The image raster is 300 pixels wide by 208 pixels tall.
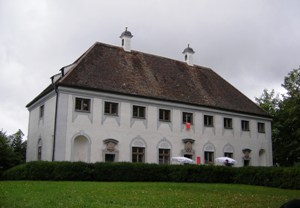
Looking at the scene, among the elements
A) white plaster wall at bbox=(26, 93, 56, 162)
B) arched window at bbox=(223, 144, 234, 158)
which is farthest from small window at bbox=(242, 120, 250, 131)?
white plaster wall at bbox=(26, 93, 56, 162)

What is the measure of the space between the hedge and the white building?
4664 millimetres

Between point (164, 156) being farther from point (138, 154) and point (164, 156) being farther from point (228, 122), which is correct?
point (228, 122)

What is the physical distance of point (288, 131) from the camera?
48.1m

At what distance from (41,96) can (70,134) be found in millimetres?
6418

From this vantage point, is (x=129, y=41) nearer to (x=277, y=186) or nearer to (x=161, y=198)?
(x=277, y=186)

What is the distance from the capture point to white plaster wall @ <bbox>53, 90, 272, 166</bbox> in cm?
2975

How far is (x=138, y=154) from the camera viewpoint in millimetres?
32375

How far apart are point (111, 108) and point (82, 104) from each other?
2.55 m

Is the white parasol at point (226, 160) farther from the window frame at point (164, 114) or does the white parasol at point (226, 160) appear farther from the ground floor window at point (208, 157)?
the window frame at point (164, 114)

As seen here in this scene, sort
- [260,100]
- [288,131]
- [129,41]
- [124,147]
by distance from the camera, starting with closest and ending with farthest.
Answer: [124,147] → [129,41] → [288,131] → [260,100]

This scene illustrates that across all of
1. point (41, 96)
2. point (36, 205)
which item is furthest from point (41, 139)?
point (36, 205)

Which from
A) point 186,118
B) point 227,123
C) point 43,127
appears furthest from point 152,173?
point 227,123

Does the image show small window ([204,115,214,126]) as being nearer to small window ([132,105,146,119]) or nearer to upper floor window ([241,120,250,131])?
upper floor window ([241,120,250,131])

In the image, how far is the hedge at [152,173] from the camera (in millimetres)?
23797
